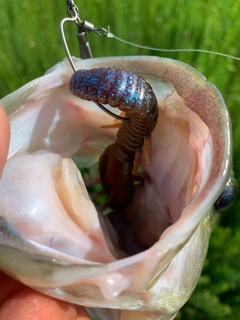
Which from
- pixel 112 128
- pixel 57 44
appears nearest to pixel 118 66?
pixel 112 128

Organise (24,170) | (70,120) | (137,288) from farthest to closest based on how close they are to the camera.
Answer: (70,120) → (24,170) → (137,288)

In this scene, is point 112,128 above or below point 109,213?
above

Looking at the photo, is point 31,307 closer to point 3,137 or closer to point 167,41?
point 3,137

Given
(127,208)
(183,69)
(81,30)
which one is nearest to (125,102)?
(183,69)

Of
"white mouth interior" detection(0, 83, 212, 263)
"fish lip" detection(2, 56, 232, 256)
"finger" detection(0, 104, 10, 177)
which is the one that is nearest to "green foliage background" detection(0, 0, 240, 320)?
"white mouth interior" detection(0, 83, 212, 263)

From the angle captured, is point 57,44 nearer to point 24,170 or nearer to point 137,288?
point 24,170

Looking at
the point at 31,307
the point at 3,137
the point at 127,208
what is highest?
the point at 3,137
